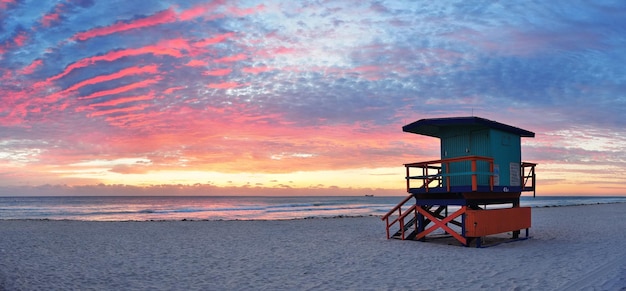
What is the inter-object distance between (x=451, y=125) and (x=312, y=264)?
8488mm

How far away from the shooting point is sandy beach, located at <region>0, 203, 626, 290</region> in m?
9.96

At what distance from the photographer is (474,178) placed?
1492 cm

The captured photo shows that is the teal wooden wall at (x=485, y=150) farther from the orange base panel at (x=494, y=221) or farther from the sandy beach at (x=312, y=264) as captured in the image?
the sandy beach at (x=312, y=264)

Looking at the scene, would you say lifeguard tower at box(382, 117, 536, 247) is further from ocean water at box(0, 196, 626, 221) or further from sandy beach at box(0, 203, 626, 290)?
ocean water at box(0, 196, 626, 221)

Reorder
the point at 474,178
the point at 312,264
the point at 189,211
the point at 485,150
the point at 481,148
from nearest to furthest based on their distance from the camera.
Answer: the point at 312,264 → the point at 474,178 → the point at 485,150 → the point at 481,148 → the point at 189,211

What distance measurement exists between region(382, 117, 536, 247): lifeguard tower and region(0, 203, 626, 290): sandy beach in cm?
89

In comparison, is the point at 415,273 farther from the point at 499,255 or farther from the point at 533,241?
the point at 533,241

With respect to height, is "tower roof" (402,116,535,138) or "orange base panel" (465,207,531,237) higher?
"tower roof" (402,116,535,138)

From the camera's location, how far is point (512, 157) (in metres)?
17.6

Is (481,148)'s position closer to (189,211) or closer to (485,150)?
(485,150)

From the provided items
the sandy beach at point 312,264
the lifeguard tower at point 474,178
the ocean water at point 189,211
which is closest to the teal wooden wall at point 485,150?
the lifeguard tower at point 474,178

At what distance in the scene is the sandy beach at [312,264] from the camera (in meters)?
9.96

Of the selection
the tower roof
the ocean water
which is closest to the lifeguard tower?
the tower roof

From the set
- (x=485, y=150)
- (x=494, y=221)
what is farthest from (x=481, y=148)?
(x=494, y=221)
